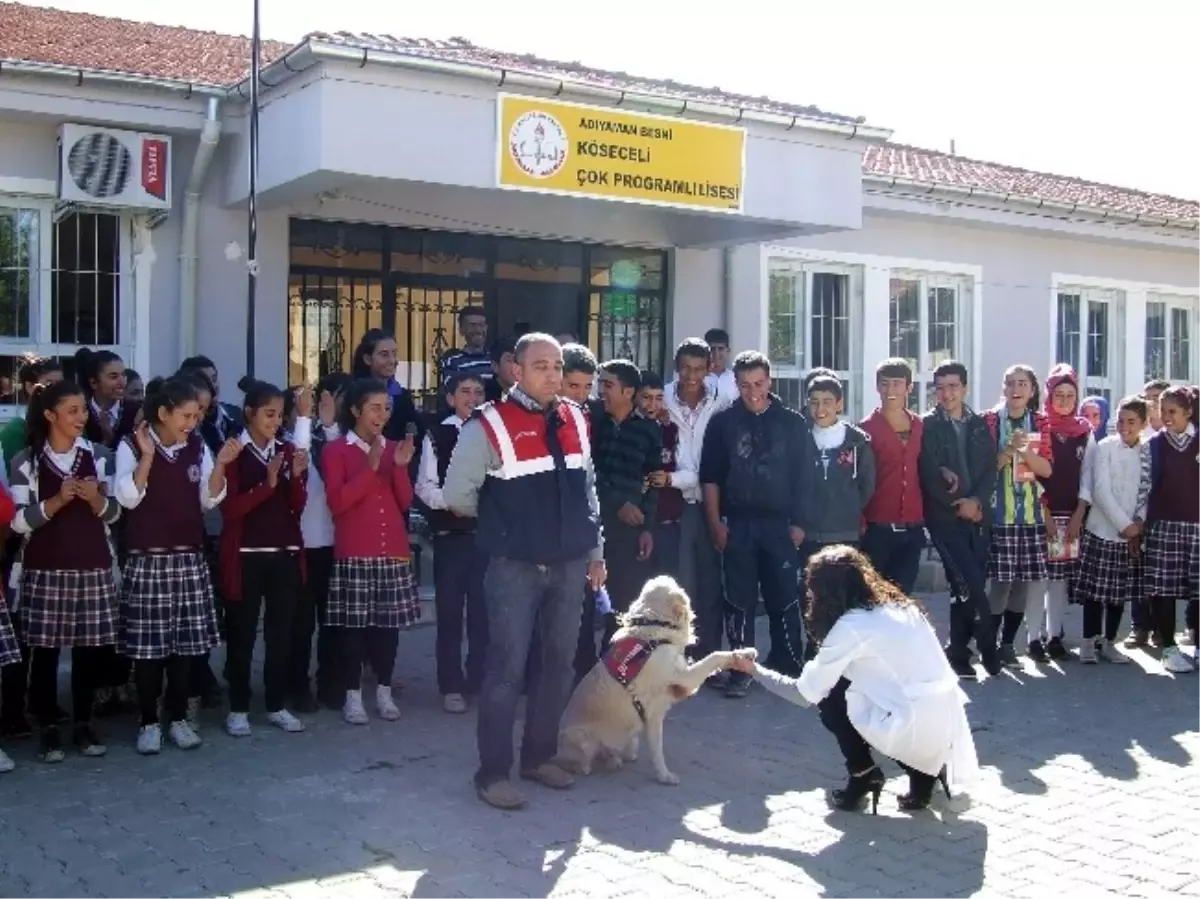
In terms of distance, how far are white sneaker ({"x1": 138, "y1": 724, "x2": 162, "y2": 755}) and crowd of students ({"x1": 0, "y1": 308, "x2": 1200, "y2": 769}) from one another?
0.01m

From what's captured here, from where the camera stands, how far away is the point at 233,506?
6.21 meters

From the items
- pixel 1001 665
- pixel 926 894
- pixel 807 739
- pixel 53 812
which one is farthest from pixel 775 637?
pixel 53 812

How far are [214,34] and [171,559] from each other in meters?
8.44

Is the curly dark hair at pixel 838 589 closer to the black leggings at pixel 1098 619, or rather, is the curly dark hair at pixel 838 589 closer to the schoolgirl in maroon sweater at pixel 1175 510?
the black leggings at pixel 1098 619

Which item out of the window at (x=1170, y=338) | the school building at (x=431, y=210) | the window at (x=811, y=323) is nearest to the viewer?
the school building at (x=431, y=210)

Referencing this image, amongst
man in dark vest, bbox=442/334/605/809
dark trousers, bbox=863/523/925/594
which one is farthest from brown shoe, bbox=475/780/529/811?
dark trousers, bbox=863/523/925/594

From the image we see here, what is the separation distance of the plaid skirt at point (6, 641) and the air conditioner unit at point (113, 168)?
4.35 m

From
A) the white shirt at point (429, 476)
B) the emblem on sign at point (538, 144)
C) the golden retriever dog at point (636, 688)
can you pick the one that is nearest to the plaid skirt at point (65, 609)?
the white shirt at point (429, 476)

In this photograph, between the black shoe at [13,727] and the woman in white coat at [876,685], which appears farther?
the black shoe at [13,727]

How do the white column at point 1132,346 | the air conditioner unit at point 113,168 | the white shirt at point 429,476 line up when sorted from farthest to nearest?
the white column at point 1132,346
the air conditioner unit at point 113,168
the white shirt at point 429,476

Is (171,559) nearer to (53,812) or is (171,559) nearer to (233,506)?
(233,506)

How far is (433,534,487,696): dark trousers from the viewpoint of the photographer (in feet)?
22.3

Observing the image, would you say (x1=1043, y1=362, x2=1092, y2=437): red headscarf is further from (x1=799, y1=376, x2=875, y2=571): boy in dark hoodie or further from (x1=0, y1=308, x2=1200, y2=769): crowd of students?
(x1=799, y1=376, x2=875, y2=571): boy in dark hoodie

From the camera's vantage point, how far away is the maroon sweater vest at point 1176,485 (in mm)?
8094
